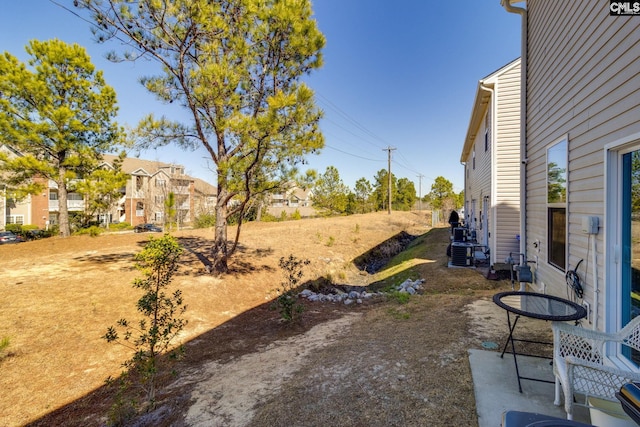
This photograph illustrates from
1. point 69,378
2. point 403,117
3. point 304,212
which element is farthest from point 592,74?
point 304,212

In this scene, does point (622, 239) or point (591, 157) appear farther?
point (591, 157)

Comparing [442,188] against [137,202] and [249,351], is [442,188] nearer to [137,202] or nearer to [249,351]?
[137,202]

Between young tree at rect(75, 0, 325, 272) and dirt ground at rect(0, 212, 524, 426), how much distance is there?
268 cm

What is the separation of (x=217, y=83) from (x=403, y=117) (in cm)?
2190

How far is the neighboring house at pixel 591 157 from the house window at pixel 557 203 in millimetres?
13

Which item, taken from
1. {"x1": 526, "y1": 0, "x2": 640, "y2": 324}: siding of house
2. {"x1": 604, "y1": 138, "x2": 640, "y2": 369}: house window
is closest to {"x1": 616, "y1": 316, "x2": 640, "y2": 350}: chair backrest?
{"x1": 604, "y1": 138, "x2": 640, "y2": 369}: house window

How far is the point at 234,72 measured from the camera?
628 centimetres

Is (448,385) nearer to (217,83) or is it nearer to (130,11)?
(217,83)

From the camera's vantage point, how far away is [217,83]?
19.6 ft

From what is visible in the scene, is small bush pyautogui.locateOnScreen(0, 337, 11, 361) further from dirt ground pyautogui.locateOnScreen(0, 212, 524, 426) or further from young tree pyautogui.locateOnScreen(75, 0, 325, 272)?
young tree pyautogui.locateOnScreen(75, 0, 325, 272)

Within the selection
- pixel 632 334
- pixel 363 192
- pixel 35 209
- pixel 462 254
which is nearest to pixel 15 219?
pixel 35 209

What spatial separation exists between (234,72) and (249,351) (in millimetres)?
5413

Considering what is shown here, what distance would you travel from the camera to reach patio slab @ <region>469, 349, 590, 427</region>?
2.19m

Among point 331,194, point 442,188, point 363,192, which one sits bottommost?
point 331,194
